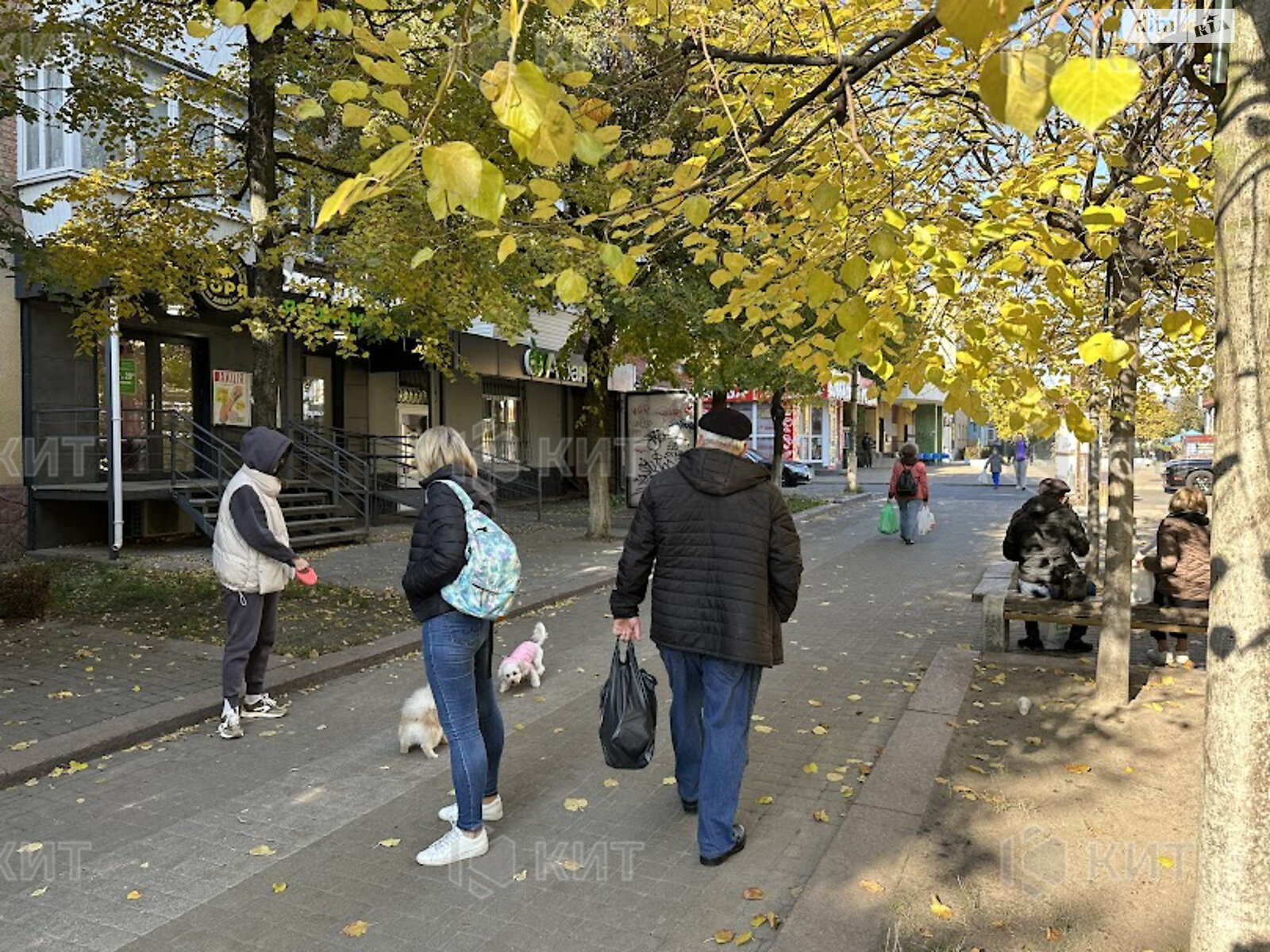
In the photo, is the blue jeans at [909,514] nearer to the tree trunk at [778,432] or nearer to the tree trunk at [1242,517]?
the tree trunk at [778,432]

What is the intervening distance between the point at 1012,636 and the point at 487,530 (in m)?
5.86

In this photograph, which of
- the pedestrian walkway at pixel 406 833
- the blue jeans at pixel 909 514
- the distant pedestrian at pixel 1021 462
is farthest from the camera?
the distant pedestrian at pixel 1021 462

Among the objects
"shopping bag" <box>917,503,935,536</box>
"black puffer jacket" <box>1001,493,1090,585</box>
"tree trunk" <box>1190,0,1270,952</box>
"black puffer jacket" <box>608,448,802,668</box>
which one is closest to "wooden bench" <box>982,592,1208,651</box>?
"black puffer jacket" <box>1001,493,1090,585</box>

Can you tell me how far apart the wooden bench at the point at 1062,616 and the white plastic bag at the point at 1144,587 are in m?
0.28

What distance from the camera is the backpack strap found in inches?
149

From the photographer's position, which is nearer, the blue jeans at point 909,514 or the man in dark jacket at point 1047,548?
the man in dark jacket at point 1047,548

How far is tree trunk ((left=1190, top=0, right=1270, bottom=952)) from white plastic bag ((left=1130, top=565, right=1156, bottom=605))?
512 centimetres

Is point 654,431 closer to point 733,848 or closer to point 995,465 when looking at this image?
point 733,848

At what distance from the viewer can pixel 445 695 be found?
376 cm

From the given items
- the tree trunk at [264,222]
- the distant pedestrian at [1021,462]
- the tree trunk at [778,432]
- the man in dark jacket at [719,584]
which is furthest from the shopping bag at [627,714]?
the distant pedestrian at [1021,462]

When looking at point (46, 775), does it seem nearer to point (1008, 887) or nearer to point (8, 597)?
point (8, 597)

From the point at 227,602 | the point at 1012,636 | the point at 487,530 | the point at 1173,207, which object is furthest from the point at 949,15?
the point at 1012,636

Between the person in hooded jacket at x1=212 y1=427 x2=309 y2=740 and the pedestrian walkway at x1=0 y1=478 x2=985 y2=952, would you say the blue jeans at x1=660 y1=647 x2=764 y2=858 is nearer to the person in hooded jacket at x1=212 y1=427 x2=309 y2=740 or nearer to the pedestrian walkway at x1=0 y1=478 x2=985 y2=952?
the pedestrian walkway at x1=0 y1=478 x2=985 y2=952

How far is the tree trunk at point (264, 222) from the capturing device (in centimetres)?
867
